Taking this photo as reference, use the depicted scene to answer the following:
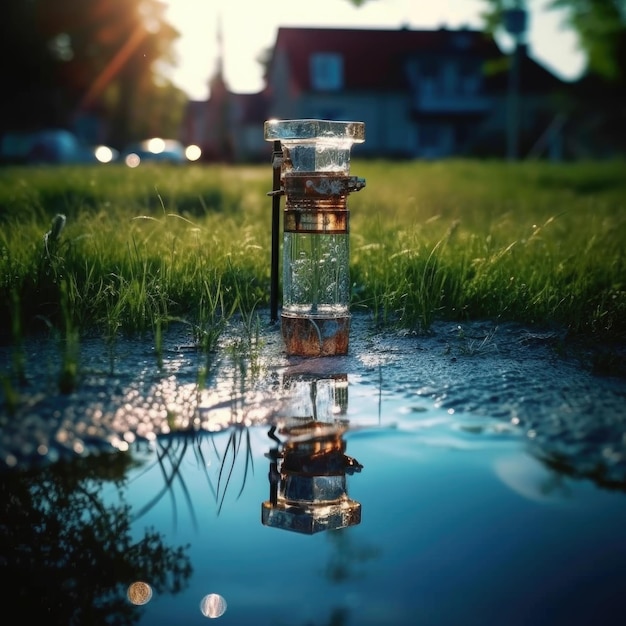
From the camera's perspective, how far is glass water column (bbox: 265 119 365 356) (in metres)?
3.53

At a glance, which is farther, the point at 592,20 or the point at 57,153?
the point at 57,153

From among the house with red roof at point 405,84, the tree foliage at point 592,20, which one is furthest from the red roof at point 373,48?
the tree foliage at point 592,20

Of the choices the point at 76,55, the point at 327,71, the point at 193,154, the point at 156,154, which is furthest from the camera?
the point at 327,71

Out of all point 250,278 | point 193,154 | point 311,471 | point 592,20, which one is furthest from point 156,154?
point 311,471

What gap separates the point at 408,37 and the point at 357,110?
4553mm

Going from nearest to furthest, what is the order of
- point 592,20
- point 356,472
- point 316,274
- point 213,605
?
point 213,605 → point 356,472 → point 316,274 → point 592,20

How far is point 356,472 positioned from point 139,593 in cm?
79

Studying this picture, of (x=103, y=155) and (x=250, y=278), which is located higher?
(x=103, y=155)

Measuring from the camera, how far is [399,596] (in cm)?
180

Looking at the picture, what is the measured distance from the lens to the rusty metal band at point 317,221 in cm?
360

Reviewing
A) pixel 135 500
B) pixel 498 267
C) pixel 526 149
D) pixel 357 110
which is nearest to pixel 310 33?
pixel 357 110

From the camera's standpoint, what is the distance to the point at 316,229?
11.8 feet

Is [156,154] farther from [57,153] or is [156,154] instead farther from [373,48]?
[373,48]

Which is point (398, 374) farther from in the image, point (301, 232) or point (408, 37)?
point (408, 37)
